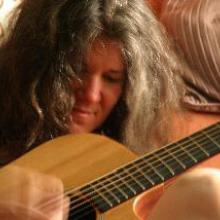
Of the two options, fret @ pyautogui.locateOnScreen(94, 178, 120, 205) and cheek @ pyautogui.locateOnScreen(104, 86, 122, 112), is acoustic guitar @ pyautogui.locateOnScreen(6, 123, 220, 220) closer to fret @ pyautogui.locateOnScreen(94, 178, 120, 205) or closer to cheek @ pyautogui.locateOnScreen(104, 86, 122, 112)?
fret @ pyautogui.locateOnScreen(94, 178, 120, 205)

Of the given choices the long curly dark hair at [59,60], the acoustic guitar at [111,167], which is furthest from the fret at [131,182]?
the long curly dark hair at [59,60]

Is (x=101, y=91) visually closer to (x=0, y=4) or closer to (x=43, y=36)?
(x=43, y=36)

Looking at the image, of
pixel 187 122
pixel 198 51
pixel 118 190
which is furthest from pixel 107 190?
pixel 198 51

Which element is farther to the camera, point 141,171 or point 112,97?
point 112,97

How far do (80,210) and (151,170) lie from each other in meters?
0.11

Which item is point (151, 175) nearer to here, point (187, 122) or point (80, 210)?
point (80, 210)

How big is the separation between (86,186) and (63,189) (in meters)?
0.04

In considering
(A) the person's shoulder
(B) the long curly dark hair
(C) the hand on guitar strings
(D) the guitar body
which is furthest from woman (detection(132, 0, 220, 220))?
(C) the hand on guitar strings

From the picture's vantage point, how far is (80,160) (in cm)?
76

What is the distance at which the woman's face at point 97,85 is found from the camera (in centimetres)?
85

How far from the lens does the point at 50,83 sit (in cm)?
87

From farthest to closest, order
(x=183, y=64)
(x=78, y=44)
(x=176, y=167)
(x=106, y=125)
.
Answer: (x=183, y=64)
(x=106, y=125)
(x=78, y=44)
(x=176, y=167)

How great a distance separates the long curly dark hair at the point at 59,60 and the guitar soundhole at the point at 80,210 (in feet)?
0.69

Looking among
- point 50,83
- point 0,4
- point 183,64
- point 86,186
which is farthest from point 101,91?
point 183,64
